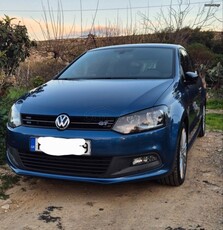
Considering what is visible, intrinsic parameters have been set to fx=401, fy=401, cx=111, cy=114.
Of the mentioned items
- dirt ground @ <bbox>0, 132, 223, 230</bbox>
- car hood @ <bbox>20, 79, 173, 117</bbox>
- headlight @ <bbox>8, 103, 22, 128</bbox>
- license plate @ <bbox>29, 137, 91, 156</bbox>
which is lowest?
dirt ground @ <bbox>0, 132, 223, 230</bbox>

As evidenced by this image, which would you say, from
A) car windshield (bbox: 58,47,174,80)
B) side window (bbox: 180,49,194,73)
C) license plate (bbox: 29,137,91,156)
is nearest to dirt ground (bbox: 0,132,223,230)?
license plate (bbox: 29,137,91,156)

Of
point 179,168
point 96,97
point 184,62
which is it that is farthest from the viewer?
point 184,62

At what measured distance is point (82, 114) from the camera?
3357 millimetres

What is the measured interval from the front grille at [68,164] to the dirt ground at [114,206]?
0.31 metres

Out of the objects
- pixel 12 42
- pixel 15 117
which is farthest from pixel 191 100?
pixel 12 42

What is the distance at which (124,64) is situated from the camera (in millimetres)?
4582

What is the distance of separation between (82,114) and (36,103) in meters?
0.55

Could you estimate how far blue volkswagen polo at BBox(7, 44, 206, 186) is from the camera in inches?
130

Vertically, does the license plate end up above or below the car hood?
below

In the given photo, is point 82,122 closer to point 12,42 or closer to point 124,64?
point 124,64

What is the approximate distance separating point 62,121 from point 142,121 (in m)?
0.67

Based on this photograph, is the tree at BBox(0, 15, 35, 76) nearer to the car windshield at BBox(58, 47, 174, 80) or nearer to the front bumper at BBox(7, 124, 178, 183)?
the car windshield at BBox(58, 47, 174, 80)

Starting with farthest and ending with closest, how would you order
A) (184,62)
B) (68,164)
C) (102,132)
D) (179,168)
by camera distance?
(184,62), (179,168), (68,164), (102,132)

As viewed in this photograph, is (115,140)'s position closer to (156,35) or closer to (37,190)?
(37,190)
